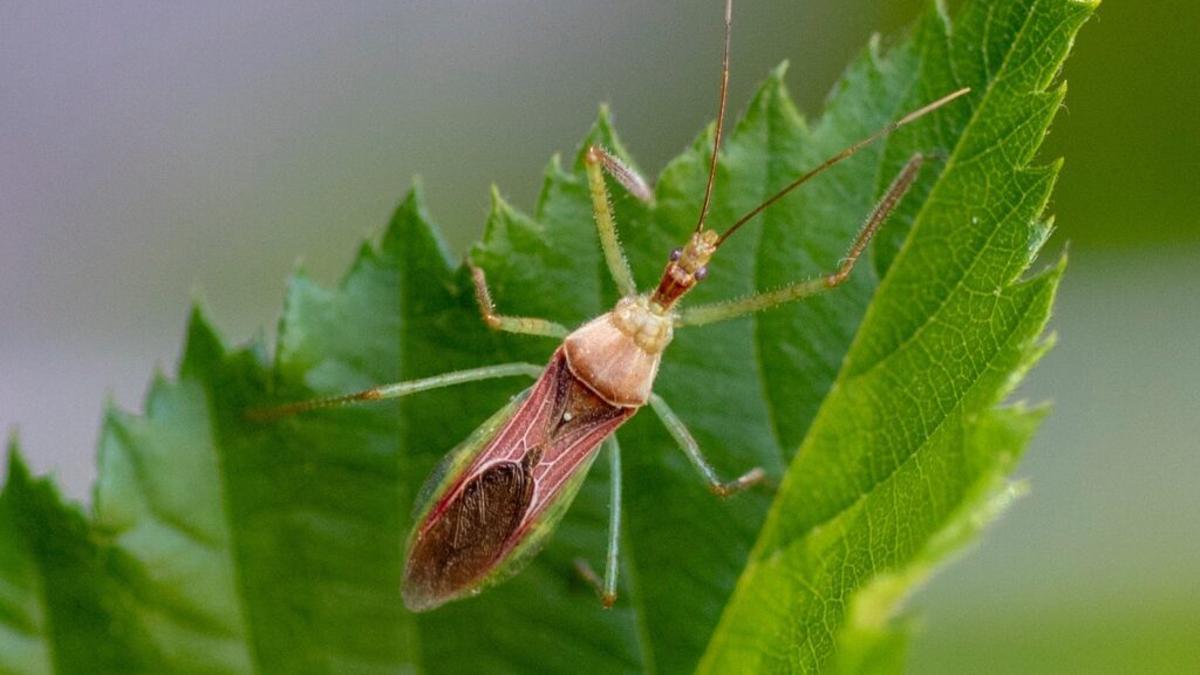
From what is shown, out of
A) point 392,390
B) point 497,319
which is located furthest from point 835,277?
point 392,390

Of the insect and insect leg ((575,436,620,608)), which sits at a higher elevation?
the insect

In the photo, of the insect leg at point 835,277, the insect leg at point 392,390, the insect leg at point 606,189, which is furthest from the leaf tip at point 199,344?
the insect leg at point 835,277

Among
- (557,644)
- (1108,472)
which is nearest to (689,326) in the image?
(557,644)

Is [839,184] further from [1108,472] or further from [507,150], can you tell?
[507,150]

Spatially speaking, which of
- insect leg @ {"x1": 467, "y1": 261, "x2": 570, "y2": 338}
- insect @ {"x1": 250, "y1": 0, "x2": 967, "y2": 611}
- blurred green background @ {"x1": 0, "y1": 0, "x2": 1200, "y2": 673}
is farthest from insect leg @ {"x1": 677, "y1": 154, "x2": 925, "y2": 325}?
blurred green background @ {"x1": 0, "y1": 0, "x2": 1200, "y2": 673}

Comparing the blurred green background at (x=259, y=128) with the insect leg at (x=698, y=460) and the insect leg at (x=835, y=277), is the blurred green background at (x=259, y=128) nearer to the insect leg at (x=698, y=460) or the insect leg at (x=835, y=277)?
the insect leg at (x=835, y=277)

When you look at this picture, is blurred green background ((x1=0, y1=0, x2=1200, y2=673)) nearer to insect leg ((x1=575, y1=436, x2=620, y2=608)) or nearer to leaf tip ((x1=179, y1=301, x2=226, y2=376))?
leaf tip ((x1=179, y1=301, x2=226, y2=376))

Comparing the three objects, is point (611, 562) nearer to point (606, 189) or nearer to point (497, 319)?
point (497, 319)
